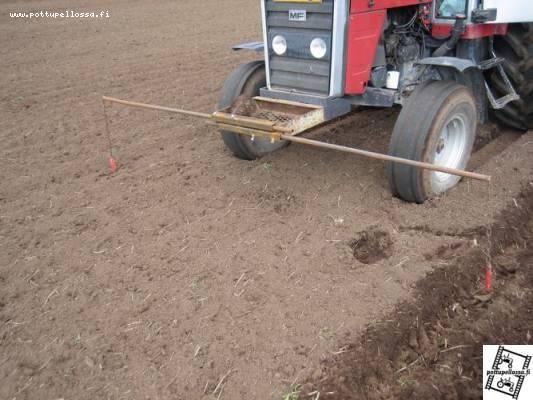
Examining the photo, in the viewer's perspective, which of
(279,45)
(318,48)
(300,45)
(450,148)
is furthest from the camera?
(450,148)

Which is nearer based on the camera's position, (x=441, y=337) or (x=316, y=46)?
(x=441, y=337)

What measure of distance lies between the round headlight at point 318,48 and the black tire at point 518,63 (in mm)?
2100

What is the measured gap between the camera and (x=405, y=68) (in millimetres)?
4789

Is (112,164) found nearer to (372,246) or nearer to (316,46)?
(316,46)

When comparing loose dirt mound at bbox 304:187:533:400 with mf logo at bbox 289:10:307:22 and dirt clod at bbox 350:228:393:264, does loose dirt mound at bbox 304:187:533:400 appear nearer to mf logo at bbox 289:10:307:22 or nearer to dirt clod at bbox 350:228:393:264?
dirt clod at bbox 350:228:393:264

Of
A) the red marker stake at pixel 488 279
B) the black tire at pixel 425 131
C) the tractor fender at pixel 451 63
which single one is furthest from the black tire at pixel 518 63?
the red marker stake at pixel 488 279

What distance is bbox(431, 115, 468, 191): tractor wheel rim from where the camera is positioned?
4355 mm

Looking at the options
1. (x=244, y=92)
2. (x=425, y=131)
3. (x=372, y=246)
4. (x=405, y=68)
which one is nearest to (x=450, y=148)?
(x=425, y=131)

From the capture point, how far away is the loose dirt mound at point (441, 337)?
2.69m

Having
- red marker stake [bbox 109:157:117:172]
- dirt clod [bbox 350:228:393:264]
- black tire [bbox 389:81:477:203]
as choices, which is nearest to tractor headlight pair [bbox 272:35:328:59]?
black tire [bbox 389:81:477:203]

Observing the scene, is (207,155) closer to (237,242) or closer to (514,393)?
(237,242)

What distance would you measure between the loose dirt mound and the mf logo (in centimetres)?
215

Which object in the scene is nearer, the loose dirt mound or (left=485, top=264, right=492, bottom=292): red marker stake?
the loose dirt mound

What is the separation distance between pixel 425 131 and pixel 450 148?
2.36 feet
